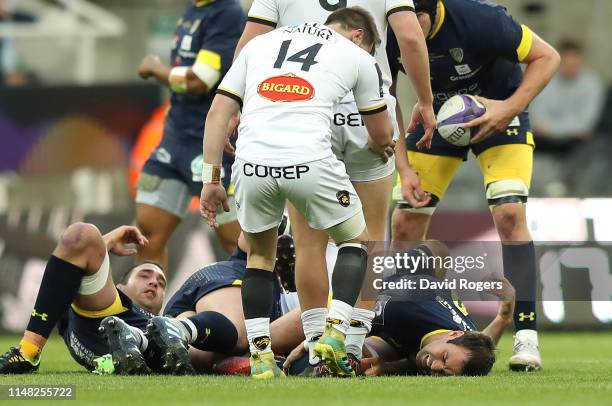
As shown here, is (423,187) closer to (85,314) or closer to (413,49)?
(413,49)

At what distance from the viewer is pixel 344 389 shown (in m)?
5.61

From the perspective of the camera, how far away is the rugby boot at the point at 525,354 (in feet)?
23.7

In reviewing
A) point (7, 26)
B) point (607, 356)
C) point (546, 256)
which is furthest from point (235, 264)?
point (7, 26)

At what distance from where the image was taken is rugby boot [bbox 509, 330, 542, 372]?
721cm

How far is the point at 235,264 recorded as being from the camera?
7.32 metres

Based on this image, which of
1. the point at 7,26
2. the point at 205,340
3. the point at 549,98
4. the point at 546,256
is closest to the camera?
the point at 205,340

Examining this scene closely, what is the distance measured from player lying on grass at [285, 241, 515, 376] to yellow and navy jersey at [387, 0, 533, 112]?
1.31 metres

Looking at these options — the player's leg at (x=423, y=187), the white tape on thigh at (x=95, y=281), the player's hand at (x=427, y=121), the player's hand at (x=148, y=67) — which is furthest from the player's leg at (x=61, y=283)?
the player's hand at (x=148, y=67)

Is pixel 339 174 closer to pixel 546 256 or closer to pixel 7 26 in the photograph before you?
pixel 546 256

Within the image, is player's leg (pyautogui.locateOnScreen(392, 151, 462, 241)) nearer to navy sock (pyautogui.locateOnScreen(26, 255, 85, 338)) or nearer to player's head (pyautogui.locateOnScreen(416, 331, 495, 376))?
player's head (pyautogui.locateOnScreen(416, 331, 495, 376))

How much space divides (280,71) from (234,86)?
27 cm

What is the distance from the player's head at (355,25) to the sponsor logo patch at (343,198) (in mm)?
790

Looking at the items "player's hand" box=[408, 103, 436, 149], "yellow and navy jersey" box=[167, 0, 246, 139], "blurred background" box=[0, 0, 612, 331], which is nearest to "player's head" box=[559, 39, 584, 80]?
"blurred background" box=[0, 0, 612, 331]

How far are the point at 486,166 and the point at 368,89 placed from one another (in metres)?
1.78
